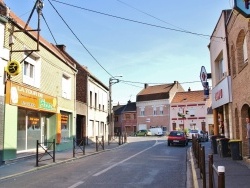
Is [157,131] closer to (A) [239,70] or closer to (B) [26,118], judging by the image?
(B) [26,118]

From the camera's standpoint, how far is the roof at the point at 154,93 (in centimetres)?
7026

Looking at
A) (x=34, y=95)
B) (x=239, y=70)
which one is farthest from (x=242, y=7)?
(x=34, y=95)

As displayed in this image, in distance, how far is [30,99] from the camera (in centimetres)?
1780

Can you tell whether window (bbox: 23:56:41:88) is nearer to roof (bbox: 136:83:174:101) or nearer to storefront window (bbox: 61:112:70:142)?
storefront window (bbox: 61:112:70:142)

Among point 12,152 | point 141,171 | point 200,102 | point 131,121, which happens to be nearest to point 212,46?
point 141,171

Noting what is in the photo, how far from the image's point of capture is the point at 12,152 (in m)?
15.6

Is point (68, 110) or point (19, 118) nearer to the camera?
point (19, 118)

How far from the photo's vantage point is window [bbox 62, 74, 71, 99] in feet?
81.1

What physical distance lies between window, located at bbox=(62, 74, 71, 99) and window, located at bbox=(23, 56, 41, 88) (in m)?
5.09

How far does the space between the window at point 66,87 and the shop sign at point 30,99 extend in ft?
9.07

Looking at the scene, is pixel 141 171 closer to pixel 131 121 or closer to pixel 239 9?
pixel 239 9

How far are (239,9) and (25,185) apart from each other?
8.14 metres

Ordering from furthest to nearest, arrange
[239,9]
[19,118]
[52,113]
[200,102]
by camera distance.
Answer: [200,102] < [52,113] < [19,118] < [239,9]

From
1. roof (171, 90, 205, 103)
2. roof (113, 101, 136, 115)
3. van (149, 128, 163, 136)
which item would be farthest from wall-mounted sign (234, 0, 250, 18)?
roof (113, 101, 136, 115)
